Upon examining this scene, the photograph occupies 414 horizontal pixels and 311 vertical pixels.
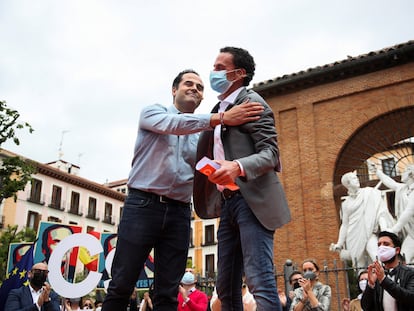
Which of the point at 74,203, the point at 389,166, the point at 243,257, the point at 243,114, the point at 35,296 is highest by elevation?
the point at 74,203

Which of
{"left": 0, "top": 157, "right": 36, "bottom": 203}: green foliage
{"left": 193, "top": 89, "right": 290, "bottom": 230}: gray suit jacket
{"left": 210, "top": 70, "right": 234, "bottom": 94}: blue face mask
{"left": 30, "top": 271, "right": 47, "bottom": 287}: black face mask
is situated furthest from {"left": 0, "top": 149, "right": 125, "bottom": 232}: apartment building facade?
{"left": 193, "top": 89, "right": 290, "bottom": 230}: gray suit jacket

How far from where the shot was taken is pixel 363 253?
479 inches

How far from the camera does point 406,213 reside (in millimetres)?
11516

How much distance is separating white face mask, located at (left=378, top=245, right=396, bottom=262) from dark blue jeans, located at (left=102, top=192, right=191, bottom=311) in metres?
2.73

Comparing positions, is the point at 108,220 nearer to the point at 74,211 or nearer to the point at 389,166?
the point at 74,211

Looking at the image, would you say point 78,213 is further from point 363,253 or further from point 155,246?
point 155,246

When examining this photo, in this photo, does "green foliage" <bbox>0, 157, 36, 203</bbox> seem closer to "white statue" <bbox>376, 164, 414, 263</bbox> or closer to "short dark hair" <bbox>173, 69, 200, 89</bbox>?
"white statue" <bbox>376, 164, 414, 263</bbox>

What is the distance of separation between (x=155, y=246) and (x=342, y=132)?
507 inches

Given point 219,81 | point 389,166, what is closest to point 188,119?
point 219,81

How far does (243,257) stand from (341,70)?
1392 centimetres

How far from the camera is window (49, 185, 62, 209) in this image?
45812mm

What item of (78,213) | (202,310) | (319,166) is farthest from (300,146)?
(78,213)

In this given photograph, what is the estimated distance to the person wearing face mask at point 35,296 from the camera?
6.42m

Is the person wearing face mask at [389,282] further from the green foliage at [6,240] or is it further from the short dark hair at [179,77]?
the green foliage at [6,240]
